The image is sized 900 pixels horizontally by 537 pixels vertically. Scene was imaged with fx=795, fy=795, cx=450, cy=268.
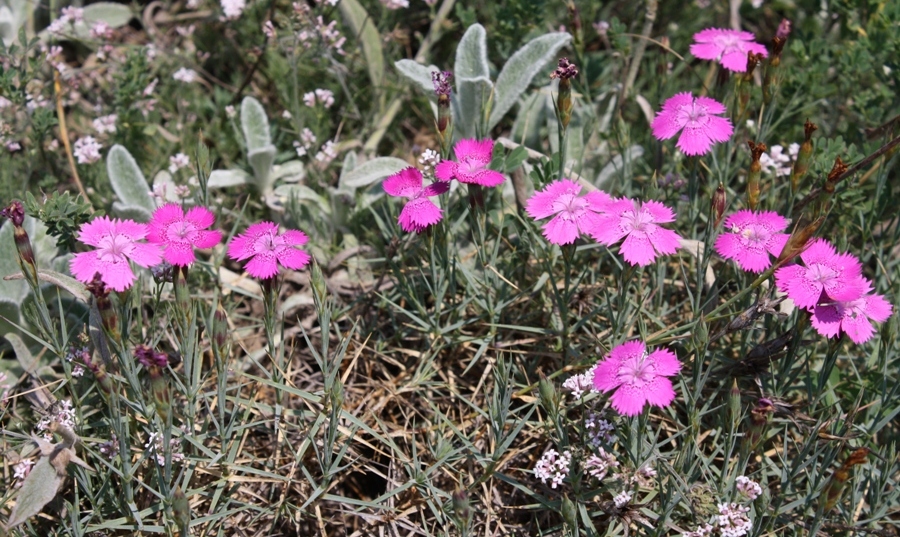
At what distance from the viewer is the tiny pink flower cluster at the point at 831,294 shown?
5.79ft

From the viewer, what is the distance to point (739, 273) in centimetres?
212

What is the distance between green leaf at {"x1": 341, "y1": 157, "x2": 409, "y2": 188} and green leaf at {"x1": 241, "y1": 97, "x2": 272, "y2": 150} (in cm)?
39

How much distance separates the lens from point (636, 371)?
171 centimetres

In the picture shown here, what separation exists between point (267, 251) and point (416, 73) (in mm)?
1030

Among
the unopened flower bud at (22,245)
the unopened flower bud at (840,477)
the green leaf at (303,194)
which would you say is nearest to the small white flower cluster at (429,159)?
the green leaf at (303,194)

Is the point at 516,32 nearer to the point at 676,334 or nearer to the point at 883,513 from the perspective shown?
the point at 676,334

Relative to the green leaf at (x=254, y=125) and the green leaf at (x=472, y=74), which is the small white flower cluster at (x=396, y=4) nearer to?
the green leaf at (x=472, y=74)

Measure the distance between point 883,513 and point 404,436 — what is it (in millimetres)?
1197

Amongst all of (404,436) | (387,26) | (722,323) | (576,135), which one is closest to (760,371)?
(722,323)

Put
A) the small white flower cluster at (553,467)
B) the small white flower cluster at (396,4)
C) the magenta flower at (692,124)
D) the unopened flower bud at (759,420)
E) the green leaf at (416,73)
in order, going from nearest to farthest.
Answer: the unopened flower bud at (759,420) < the small white flower cluster at (553,467) < the magenta flower at (692,124) < the green leaf at (416,73) < the small white flower cluster at (396,4)

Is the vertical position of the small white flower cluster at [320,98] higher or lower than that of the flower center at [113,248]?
lower

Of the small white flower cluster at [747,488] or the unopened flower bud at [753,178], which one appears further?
the unopened flower bud at [753,178]

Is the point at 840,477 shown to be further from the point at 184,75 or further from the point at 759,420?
the point at 184,75

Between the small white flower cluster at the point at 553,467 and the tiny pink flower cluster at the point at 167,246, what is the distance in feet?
2.45
